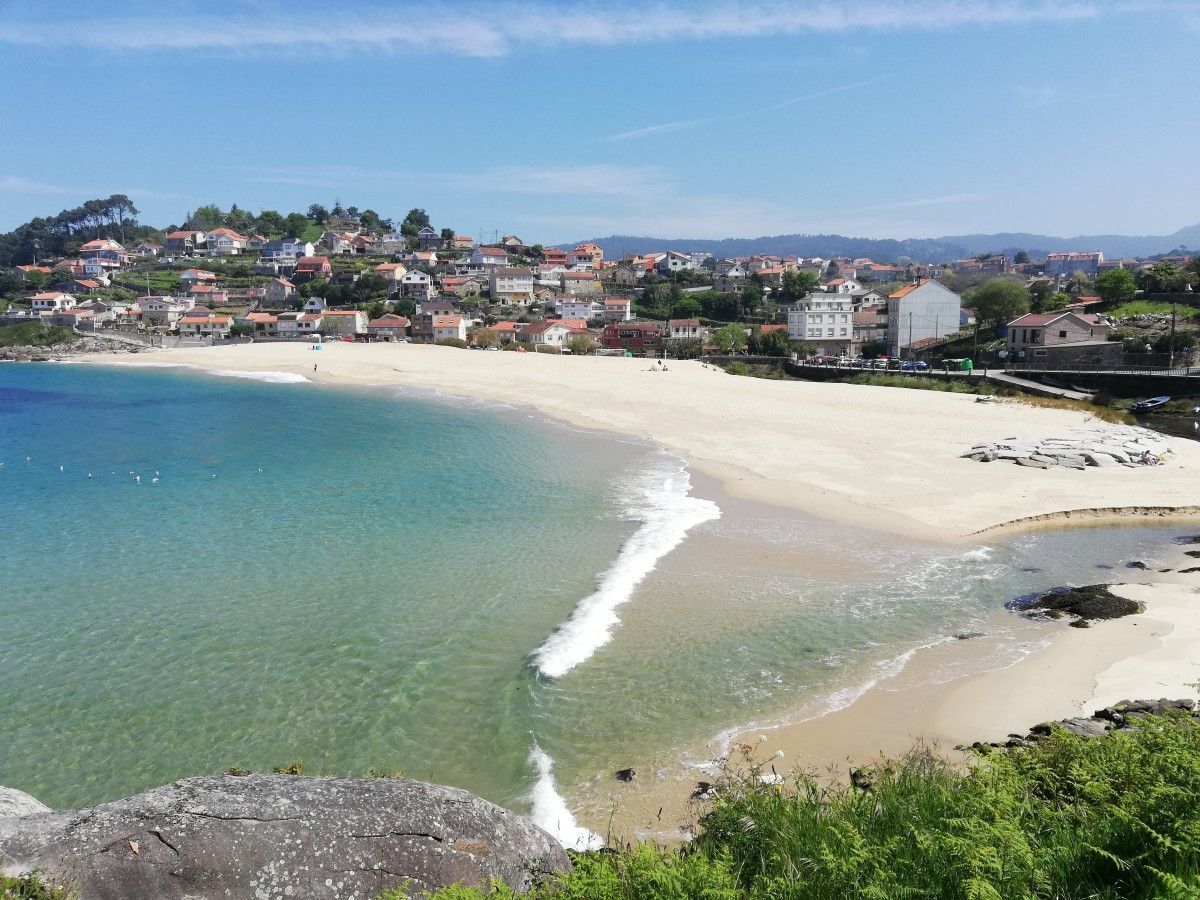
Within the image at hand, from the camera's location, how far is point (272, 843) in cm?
552

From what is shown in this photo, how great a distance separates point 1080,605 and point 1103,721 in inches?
216

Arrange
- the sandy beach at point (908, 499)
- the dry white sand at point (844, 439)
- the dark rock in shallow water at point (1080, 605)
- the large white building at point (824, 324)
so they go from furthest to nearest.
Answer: the large white building at point (824, 324), the dry white sand at point (844, 439), the dark rock in shallow water at point (1080, 605), the sandy beach at point (908, 499)

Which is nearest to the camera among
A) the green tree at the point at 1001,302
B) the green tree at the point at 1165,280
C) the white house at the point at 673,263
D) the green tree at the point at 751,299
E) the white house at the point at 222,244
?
the green tree at the point at 1165,280

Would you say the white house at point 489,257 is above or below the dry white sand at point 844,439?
above

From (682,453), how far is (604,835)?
2347 cm

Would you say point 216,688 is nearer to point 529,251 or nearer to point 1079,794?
point 1079,794

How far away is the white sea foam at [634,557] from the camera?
515 inches

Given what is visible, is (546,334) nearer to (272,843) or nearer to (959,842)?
(272,843)

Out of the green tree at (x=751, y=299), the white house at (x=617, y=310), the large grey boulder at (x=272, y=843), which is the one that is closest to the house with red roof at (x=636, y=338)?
the white house at (x=617, y=310)

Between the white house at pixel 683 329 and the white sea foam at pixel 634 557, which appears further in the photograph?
the white house at pixel 683 329

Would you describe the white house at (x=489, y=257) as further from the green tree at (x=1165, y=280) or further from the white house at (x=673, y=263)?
the green tree at (x=1165, y=280)

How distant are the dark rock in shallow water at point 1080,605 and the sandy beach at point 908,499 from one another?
14.1 inches

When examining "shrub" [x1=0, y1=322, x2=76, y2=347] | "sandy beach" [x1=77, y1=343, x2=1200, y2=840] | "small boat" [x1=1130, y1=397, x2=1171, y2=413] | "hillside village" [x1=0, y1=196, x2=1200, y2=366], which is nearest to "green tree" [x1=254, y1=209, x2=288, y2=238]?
"hillside village" [x1=0, y1=196, x2=1200, y2=366]

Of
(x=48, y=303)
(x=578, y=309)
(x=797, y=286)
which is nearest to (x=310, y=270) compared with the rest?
(x=48, y=303)
